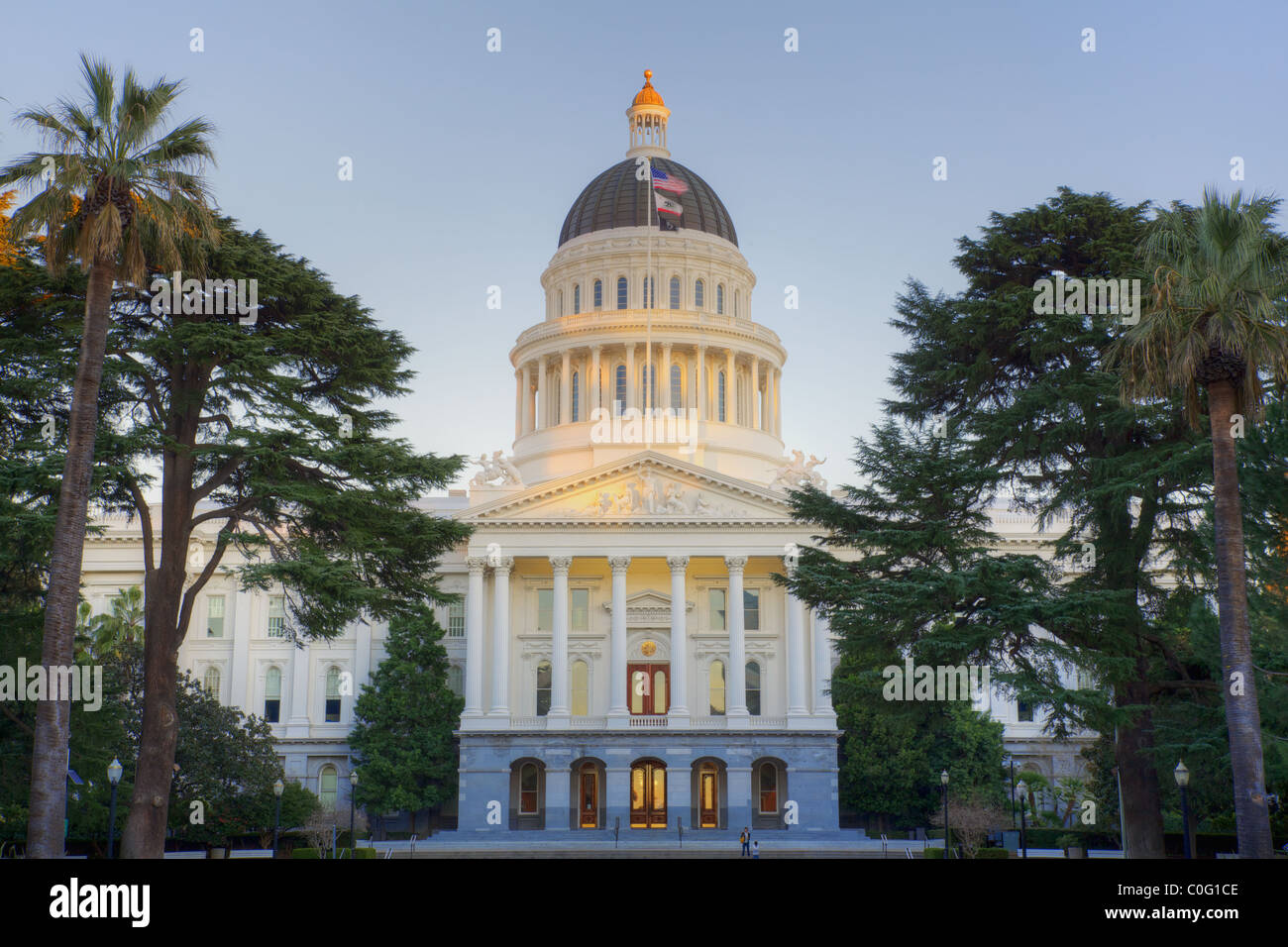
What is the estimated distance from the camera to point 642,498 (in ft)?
209

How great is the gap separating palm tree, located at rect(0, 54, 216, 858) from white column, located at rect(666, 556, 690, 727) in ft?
131

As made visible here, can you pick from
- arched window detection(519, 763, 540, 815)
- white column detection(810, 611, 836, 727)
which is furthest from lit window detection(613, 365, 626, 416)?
arched window detection(519, 763, 540, 815)

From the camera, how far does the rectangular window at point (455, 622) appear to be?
68562 mm

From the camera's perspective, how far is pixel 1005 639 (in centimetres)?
2778

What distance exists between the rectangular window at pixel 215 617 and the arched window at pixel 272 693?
345 cm

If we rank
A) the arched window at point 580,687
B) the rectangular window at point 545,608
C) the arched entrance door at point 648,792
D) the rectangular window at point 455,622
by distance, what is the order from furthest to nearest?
the rectangular window at point 455,622 → the rectangular window at point 545,608 → the arched window at point 580,687 → the arched entrance door at point 648,792

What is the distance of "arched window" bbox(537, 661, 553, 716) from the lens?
65375 millimetres

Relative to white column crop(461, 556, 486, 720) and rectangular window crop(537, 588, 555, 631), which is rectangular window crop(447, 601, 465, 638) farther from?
white column crop(461, 556, 486, 720)

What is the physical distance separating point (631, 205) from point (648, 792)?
125 ft

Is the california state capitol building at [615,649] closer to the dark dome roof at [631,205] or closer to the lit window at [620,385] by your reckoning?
the lit window at [620,385]

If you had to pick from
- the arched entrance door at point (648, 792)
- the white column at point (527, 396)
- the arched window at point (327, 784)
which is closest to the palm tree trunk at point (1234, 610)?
the arched entrance door at point (648, 792)
